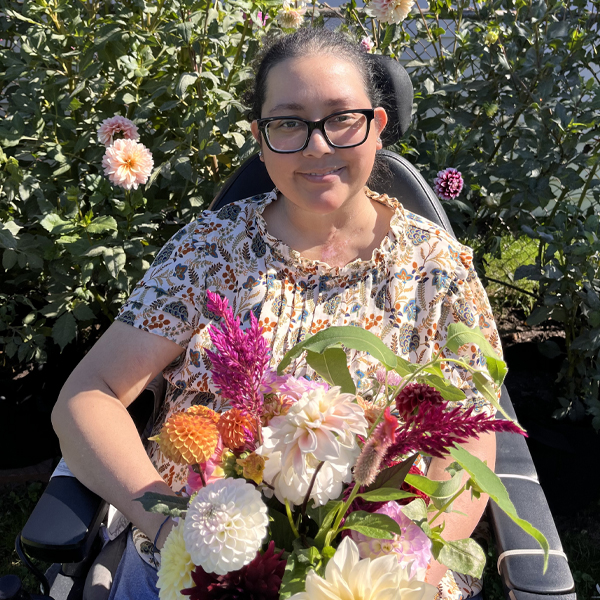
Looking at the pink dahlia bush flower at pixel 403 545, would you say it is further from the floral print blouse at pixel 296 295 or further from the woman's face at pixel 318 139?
the woman's face at pixel 318 139

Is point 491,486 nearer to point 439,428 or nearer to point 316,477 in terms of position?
point 439,428

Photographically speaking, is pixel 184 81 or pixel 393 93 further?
pixel 184 81

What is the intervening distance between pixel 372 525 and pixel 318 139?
985 millimetres

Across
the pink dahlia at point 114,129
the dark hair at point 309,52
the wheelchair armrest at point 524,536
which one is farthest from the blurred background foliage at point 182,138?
the wheelchair armrest at point 524,536

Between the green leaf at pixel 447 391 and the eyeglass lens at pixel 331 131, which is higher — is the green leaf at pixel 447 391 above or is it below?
below

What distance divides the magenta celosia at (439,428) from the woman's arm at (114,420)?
Result: 2.41 feet

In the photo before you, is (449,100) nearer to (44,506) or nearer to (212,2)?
(212,2)

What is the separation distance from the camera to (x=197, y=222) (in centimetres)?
173

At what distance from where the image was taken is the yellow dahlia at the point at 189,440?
0.71 metres

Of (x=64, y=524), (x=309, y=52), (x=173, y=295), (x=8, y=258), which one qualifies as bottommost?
(x=64, y=524)

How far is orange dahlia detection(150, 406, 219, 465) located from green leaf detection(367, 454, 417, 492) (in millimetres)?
204

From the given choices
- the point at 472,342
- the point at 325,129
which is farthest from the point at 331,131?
the point at 472,342

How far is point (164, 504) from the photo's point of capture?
29.8 inches

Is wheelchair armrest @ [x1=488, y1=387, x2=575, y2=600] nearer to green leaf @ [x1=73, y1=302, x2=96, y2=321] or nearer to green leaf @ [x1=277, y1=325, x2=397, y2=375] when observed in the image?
green leaf @ [x1=277, y1=325, x2=397, y2=375]
